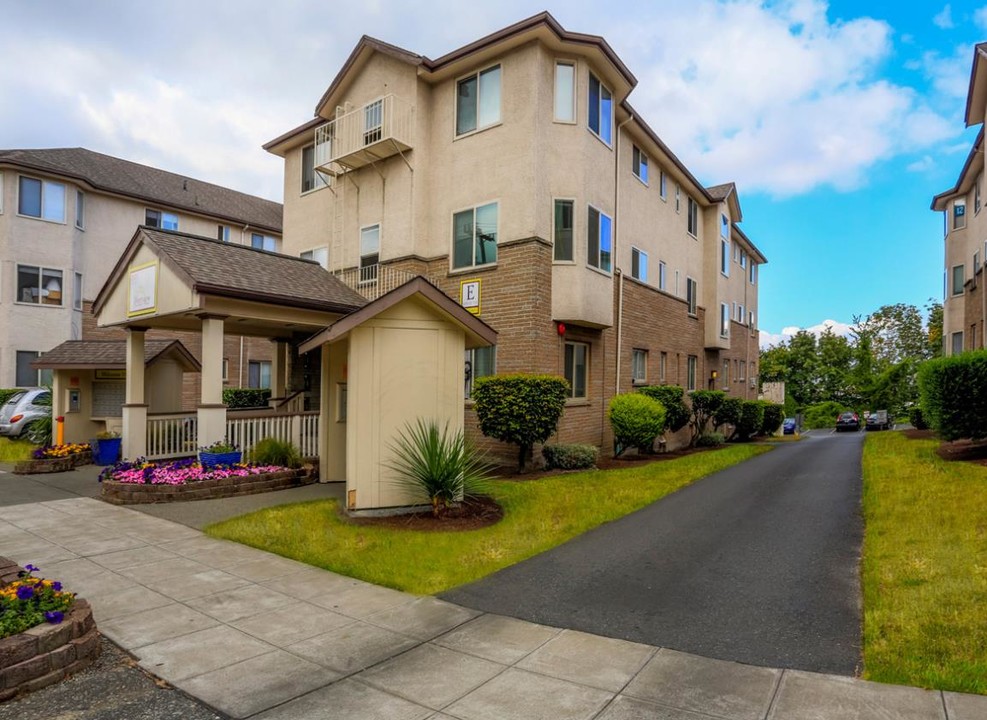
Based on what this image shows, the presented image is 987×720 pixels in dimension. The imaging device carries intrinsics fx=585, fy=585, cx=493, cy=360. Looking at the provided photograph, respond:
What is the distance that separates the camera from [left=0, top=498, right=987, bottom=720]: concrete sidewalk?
365 cm

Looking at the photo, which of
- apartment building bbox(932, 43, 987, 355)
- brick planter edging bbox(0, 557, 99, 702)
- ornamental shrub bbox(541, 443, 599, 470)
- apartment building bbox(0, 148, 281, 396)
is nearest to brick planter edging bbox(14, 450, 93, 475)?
brick planter edging bbox(0, 557, 99, 702)

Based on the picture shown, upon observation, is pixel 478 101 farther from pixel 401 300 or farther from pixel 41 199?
pixel 41 199

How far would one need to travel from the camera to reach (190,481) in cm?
1028

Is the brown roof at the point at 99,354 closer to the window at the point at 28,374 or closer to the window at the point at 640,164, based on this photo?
the window at the point at 28,374

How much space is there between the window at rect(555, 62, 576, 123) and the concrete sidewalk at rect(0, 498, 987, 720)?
1249cm

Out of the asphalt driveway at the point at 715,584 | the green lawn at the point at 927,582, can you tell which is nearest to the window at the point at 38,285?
the asphalt driveway at the point at 715,584

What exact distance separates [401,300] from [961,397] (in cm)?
1136

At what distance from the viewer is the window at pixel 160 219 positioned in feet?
94.2

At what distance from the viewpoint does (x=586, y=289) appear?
14.9 m

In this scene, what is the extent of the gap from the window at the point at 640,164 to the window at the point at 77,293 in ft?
79.0

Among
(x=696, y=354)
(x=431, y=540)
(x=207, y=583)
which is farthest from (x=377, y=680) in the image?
(x=696, y=354)

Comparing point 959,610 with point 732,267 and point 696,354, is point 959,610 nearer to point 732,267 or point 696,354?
point 696,354

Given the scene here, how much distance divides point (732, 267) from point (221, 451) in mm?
25736

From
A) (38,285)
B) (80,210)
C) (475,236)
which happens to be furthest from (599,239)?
(80,210)
